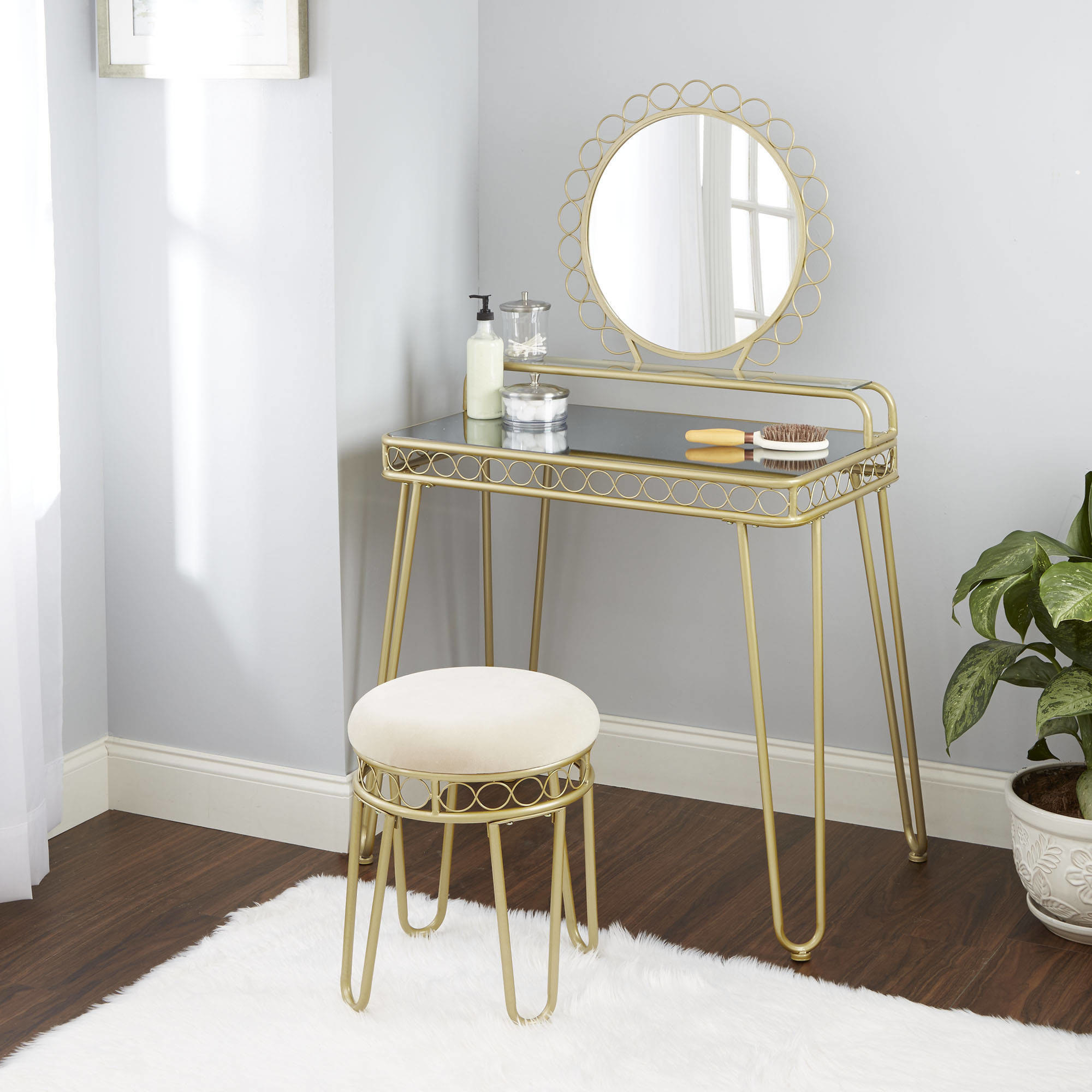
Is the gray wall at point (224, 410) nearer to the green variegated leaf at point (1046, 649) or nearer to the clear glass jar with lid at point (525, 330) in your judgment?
the clear glass jar with lid at point (525, 330)

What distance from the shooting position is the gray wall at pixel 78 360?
2.42 m

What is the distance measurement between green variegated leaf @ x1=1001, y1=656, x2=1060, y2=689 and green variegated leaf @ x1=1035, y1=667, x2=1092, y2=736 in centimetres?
9

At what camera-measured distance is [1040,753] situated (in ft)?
7.79

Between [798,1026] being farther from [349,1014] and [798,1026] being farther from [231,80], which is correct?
[231,80]

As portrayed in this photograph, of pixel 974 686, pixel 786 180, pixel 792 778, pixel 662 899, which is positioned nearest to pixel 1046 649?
pixel 974 686

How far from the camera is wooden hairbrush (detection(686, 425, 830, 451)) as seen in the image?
2.16m

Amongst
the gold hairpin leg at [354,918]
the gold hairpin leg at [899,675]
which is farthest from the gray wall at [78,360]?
the gold hairpin leg at [899,675]

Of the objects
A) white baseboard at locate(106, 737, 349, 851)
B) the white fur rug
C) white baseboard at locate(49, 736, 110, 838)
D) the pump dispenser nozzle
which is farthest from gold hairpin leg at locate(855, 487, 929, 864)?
white baseboard at locate(49, 736, 110, 838)

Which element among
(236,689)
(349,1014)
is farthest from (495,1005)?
(236,689)

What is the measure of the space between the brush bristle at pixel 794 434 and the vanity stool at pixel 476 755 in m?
0.55

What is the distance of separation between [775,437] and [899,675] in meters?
0.51

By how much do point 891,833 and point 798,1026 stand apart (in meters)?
0.74

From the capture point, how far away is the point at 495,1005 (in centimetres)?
200

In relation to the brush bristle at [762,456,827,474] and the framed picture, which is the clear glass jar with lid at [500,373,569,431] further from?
the framed picture
